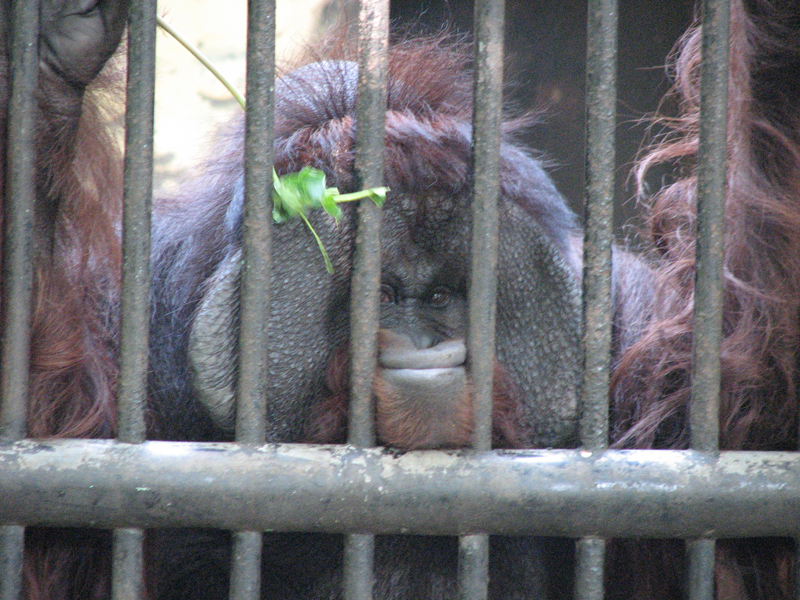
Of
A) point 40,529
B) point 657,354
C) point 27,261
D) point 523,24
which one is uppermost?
point 523,24

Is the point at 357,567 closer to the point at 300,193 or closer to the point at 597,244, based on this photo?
the point at 597,244

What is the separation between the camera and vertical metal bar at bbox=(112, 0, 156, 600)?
964 mm

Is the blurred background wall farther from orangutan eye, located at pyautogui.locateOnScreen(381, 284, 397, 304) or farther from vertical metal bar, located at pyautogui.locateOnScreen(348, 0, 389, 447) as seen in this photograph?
vertical metal bar, located at pyautogui.locateOnScreen(348, 0, 389, 447)

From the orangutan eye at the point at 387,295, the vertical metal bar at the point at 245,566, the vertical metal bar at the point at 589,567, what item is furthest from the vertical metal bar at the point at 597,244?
the orangutan eye at the point at 387,295

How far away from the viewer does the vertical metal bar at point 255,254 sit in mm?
970

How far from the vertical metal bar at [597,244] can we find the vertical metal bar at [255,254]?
0.37 m

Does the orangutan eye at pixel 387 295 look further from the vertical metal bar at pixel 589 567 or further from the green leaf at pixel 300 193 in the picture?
the vertical metal bar at pixel 589 567

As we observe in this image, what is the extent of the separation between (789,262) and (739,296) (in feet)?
0.29

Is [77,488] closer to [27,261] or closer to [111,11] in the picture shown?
[27,261]

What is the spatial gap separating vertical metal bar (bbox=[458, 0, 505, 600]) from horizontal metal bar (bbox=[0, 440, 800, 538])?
0.06 m

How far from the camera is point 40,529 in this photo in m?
1.27

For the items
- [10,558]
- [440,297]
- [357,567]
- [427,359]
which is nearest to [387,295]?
[440,297]

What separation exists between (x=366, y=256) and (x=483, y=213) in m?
0.15

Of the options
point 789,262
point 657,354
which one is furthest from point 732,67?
point 657,354
